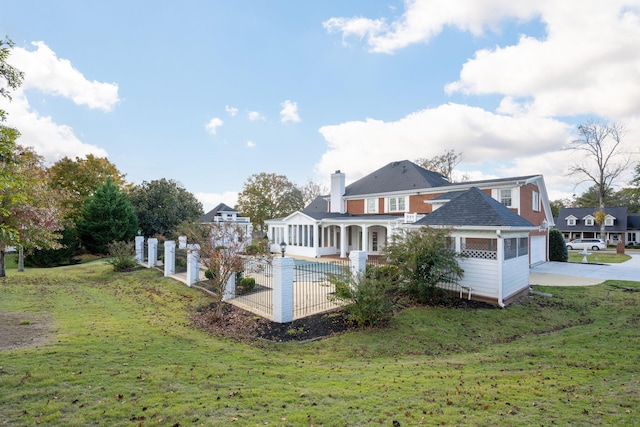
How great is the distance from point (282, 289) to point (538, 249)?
66.4ft

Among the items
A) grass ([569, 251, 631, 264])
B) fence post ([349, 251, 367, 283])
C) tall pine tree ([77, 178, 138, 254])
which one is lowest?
grass ([569, 251, 631, 264])

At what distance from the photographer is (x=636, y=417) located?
350cm

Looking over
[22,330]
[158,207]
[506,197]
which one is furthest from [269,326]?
[158,207]

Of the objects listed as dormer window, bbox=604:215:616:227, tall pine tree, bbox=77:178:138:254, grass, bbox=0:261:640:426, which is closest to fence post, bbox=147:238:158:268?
tall pine tree, bbox=77:178:138:254

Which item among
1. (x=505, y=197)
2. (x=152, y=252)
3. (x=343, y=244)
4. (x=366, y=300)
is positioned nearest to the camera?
(x=366, y=300)

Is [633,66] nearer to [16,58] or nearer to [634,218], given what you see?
[16,58]

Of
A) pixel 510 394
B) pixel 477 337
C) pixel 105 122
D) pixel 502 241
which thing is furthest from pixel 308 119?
pixel 510 394

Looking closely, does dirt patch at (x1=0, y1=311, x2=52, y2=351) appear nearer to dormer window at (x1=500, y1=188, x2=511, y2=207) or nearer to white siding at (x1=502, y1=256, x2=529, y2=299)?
white siding at (x1=502, y1=256, x2=529, y2=299)

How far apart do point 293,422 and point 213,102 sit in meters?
17.8

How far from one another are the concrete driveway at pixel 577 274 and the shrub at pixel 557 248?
183 centimetres

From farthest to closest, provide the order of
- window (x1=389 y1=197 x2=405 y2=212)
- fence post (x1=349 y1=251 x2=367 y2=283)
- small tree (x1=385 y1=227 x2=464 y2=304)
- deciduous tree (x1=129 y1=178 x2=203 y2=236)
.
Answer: deciduous tree (x1=129 y1=178 x2=203 y2=236) → window (x1=389 y1=197 x2=405 y2=212) → small tree (x1=385 y1=227 x2=464 y2=304) → fence post (x1=349 y1=251 x2=367 y2=283)

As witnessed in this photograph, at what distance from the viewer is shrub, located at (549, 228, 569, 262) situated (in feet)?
74.5

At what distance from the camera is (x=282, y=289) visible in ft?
28.7

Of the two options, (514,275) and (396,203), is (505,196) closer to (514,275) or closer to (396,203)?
(396,203)
